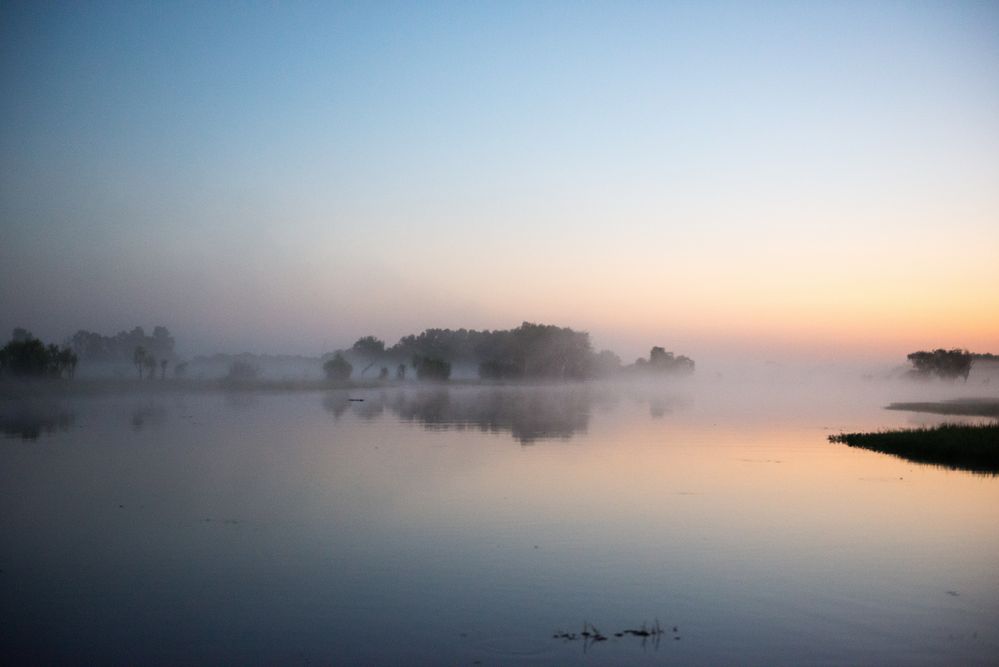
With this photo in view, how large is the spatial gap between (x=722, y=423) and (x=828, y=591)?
4522 centimetres

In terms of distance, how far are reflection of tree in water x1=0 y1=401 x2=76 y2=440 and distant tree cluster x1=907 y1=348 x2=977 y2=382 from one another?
156564 millimetres

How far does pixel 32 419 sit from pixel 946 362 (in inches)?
6338

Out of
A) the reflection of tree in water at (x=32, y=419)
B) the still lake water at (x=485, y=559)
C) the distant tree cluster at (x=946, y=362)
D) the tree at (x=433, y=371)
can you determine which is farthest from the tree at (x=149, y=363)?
the distant tree cluster at (x=946, y=362)

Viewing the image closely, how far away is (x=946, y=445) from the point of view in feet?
115

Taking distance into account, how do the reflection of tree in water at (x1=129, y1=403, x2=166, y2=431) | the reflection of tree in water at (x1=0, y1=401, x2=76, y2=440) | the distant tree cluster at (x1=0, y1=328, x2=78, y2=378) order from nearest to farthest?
the reflection of tree in water at (x1=0, y1=401, x2=76, y2=440) < the reflection of tree in water at (x1=129, y1=403, x2=166, y2=431) < the distant tree cluster at (x1=0, y1=328, x2=78, y2=378)

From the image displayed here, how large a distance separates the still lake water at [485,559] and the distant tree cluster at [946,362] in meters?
140

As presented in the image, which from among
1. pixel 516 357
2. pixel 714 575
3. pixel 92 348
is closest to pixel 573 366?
pixel 516 357

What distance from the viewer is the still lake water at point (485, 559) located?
429 inches

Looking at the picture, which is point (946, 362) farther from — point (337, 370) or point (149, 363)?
point (149, 363)

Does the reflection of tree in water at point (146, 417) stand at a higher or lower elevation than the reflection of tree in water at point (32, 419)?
lower

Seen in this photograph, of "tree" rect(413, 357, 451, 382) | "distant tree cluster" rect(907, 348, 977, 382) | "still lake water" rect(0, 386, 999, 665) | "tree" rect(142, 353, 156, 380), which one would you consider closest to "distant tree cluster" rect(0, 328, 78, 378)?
"tree" rect(142, 353, 156, 380)

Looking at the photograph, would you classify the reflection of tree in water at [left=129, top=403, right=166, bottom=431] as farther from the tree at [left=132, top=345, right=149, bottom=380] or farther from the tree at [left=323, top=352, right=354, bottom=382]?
the tree at [left=323, top=352, right=354, bottom=382]

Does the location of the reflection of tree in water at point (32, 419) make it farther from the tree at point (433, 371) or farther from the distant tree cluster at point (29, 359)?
the tree at point (433, 371)

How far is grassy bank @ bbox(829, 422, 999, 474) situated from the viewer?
107ft
